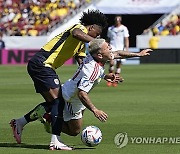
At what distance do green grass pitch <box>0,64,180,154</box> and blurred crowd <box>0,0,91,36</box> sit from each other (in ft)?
60.3

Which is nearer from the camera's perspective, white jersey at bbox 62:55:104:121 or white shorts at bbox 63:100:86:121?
white jersey at bbox 62:55:104:121

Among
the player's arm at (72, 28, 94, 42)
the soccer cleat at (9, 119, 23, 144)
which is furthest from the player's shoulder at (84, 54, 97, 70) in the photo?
the soccer cleat at (9, 119, 23, 144)

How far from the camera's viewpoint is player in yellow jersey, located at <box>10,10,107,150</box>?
384 inches

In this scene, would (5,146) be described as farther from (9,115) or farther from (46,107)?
(9,115)

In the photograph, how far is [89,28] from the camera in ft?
32.9

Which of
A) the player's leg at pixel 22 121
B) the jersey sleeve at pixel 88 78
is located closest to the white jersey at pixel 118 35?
the player's leg at pixel 22 121

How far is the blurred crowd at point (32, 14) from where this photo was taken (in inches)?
1671

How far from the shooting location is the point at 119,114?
44.7ft

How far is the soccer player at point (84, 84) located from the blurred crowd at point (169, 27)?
32884 millimetres

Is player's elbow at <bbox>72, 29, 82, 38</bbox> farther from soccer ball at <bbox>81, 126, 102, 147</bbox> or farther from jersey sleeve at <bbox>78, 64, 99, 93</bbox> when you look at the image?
soccer ball at <bbox>81, 126, 102, 147</bbox>

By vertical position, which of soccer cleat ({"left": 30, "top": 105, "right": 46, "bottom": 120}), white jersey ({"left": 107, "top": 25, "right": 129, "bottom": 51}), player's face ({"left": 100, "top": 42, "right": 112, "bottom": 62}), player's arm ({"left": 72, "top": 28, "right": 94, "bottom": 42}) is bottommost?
white jersey ({"left": 107, "top": 25, "right": 129, "bottom": 51})

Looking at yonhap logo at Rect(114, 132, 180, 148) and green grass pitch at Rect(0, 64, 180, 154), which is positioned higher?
yonhap logo at Rect(114, 132, 180, 148)

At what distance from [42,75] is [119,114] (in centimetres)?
392

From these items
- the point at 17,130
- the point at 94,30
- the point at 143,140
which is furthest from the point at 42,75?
the point at 143,140
